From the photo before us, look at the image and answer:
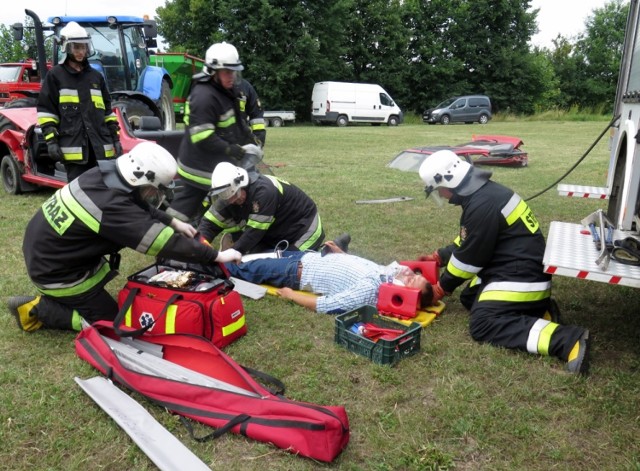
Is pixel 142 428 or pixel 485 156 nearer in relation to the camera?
pixel 142 428

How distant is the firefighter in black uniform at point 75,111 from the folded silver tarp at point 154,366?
3.29m

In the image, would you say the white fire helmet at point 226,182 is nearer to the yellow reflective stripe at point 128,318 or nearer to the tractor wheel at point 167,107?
the yellow reflective stripe at point 128,318

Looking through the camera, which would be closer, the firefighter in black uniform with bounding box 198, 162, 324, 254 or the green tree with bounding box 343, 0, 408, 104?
the firefighter in black uniform with bounding box 198, 162, 324, 254

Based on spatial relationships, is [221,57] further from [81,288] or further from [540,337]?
[540,337]

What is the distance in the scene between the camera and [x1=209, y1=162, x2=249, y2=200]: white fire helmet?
14.3ft

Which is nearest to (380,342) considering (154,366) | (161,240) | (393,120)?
(154,366)

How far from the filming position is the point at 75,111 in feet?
19.2

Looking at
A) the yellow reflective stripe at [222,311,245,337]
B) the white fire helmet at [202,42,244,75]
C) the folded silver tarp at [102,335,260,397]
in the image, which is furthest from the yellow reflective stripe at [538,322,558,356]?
the white fire helmet at [202,42,244,75]

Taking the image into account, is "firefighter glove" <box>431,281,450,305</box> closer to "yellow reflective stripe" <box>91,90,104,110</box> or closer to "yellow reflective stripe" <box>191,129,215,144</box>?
"yellow reflective stripe" <box>191,129,215,144</box>

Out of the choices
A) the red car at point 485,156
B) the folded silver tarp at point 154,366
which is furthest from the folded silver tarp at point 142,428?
the red car at point 485,156

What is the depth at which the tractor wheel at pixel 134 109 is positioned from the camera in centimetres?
857

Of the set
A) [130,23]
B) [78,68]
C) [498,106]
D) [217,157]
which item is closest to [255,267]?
[217,157]

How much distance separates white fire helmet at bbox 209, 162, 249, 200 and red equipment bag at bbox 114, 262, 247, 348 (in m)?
0.83

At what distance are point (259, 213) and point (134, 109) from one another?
537cm
